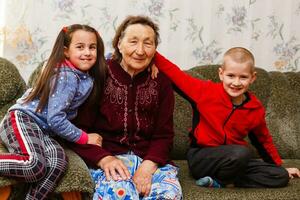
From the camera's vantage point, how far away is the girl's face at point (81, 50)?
6.05 ft

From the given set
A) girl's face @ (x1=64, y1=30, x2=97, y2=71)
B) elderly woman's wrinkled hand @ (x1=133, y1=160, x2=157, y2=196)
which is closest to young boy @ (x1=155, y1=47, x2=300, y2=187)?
elderly woman's wrinkled hand @ (x1=133, y1=160, x2=157, y2=196)

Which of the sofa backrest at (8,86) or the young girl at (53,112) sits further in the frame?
the sofa backrest at (8,86)

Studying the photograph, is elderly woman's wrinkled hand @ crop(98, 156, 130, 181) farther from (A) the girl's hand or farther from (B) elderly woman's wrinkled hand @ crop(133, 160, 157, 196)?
(A) the girl's hand

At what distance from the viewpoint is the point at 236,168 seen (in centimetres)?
188

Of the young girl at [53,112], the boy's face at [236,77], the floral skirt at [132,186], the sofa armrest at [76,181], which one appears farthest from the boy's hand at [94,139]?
the boy's face at [236,77]

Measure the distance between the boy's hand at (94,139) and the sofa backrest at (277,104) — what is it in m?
0.60

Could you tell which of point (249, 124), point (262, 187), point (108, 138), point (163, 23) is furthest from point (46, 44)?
point (262, 187)

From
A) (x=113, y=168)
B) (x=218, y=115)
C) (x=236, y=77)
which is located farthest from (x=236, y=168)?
(x=113, y=168)

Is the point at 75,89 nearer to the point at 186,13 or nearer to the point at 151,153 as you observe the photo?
the point at 151,153

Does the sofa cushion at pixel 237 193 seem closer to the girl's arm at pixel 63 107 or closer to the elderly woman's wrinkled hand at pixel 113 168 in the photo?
the elderly woman's wrinkled hand at pixel 113 168

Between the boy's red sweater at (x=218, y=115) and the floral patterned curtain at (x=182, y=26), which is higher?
the floral patterned curtain at (x=182, y=26)

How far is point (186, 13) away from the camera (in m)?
2.62

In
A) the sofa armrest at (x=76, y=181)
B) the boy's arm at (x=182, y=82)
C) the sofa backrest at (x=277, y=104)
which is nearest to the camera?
the sofa armrest at (x=76, y=181)

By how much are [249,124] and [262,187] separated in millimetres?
278
